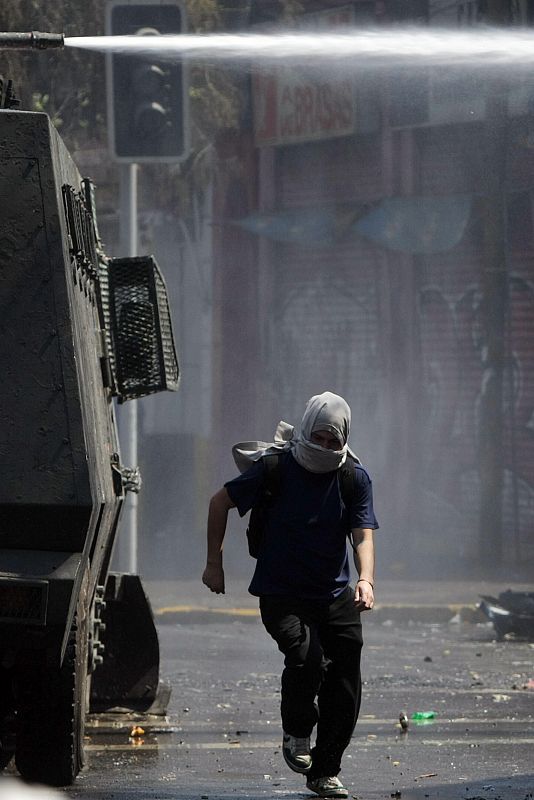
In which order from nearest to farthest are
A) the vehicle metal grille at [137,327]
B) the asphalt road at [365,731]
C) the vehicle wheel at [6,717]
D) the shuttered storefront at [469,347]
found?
the vehicle wheel at [6,717]
the asphalt road at [365,731]
the vehicle metal grille at [137,327]
the shuttered storefront at [469,347]

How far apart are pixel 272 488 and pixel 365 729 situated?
2517 mm

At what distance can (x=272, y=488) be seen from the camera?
7.11 meters

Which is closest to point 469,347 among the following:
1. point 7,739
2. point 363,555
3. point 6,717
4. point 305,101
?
point 305,101

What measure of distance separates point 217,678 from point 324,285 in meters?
10.3

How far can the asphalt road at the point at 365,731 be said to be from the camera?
7.39 meters

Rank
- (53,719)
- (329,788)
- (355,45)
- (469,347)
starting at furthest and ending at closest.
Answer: (469,347) → (355,45) → (329,788) → (53,719)

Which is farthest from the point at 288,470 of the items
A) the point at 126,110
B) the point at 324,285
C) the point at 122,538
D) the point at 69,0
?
the point at 324,285

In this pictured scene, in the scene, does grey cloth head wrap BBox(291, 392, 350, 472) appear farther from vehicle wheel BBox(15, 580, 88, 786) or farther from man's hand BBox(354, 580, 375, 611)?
vehicle wheel BBox(15, 580, 88, 786)

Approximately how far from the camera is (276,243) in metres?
21.8

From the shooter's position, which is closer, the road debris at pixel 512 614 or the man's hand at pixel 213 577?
the man's hand at pixel 213 577

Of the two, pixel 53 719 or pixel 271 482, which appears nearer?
pixel 53 719

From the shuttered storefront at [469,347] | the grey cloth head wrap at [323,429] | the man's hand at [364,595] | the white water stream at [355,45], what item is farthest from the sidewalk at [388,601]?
the man's hand at [364,595]

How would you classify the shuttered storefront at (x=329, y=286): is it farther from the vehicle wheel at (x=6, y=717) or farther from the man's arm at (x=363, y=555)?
the vehicle wheel at (x=6, y=717)

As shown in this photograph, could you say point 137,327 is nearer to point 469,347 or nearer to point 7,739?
point 7,739
